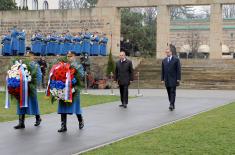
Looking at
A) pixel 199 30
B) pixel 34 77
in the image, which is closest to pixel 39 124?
pixel 34 77

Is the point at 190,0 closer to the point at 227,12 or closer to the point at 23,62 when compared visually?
the point at 23,62

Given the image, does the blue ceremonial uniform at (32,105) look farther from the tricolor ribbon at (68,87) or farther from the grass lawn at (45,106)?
the tricolor ribbon at (68,87)

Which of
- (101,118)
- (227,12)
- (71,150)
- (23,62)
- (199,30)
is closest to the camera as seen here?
(71,150)

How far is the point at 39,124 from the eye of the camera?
13.4 metres

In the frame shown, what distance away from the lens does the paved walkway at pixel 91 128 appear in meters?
10.2

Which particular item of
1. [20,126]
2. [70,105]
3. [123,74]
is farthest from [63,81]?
[123,74]

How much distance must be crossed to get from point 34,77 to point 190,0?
3014 centimetres

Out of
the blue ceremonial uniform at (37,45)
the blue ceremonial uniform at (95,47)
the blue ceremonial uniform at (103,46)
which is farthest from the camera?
the blue ceremonial uniform at (37,45)

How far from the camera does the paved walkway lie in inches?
400

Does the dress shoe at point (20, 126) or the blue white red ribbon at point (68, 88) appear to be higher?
the blue white red ribbon at point (68, 88)

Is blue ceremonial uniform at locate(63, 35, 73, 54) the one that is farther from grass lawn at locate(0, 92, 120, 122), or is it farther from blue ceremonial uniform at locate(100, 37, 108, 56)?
grass lawn at locate(0, 92, 120, 122)

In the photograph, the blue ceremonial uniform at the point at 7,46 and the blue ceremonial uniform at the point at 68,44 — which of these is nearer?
the blue ceremonial uniform at the point at 68,44

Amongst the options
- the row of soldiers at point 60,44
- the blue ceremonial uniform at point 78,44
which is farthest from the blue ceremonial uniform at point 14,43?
the blue ceremonial uniform at point 78,44

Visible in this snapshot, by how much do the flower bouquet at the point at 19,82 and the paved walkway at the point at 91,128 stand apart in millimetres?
719
